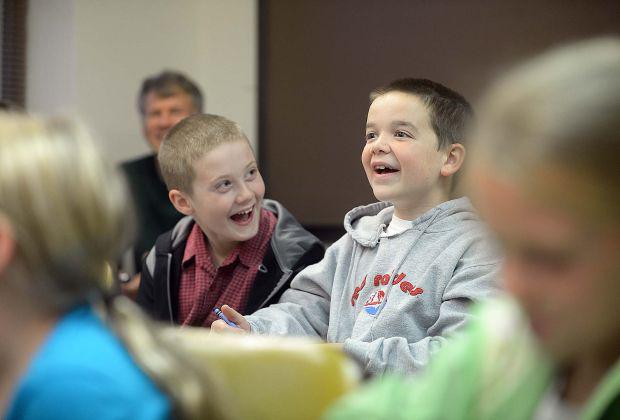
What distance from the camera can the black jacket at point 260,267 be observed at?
6.85 ft

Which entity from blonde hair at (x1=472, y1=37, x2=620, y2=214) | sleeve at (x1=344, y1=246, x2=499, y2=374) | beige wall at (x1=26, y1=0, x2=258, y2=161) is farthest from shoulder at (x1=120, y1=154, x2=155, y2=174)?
blonde hair at (x1=472, y1=37, x2=620, y2=214)

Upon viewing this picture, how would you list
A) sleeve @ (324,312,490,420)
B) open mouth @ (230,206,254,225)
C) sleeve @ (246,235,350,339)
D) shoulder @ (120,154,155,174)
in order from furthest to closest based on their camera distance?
shoulder @ (120,154,155,174) < open mouth @ (230,206,254,225) < sleeve @ (246,235,350,339) < sleeve @ (324,312,490,420)

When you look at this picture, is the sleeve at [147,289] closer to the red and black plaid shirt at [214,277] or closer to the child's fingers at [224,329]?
the red and black plaid shirt at [214,277]

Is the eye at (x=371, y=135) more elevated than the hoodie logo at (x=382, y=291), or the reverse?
the eye at (x=371, y=135)

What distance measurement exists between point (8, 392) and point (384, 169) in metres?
1.20

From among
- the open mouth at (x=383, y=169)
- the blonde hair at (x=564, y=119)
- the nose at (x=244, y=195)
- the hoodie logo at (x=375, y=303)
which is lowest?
the hoodie logo at (x=375, y=303)

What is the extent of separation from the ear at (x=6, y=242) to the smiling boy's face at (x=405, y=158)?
112cm

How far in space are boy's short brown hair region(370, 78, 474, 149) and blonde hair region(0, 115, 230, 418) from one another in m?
1.15

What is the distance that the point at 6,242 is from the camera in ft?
2.91

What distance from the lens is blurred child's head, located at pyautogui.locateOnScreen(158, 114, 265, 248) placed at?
2180 mm

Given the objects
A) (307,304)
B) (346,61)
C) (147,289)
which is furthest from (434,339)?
(346,61)

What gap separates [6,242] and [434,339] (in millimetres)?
957

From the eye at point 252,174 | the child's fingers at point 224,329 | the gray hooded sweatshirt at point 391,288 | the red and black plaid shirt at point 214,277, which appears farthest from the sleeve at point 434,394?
the eye at point 252,174

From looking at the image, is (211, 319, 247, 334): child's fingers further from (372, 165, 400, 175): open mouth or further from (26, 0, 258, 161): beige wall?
(26, 0, 258, 161): beige wall
